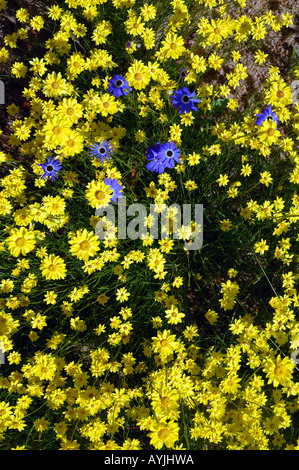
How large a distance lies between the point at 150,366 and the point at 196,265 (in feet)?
4.43

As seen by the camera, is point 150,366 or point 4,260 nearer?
point 150,366

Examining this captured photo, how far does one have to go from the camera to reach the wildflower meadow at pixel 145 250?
2.89 meters

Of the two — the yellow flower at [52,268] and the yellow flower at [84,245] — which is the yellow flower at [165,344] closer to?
the yellow flower at [84,245]

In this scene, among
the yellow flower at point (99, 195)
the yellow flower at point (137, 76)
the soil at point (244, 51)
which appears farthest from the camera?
the soil at point (244, 51)

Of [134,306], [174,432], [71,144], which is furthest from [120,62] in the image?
[174,432]

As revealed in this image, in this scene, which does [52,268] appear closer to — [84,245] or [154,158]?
[84,245]

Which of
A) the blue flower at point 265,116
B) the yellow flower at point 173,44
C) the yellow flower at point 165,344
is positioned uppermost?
the yellow flower at point 173,44

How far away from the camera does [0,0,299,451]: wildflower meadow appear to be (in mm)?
2891

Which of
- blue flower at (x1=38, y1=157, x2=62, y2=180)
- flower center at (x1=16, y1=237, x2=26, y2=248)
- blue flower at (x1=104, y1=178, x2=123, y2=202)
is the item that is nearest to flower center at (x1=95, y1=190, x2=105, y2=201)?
blue flower at (x1=104, y1=178, x2=123, y2=202)

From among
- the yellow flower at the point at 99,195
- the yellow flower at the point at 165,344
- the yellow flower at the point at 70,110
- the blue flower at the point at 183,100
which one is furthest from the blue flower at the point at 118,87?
the yellow flower at the point at 165,344

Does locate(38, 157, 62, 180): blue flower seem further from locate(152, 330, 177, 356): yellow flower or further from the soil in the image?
locate(152, 330, 177, 356): yellow flower

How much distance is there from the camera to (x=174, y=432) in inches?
93.5

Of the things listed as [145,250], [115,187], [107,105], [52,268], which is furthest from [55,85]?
[145,250]
